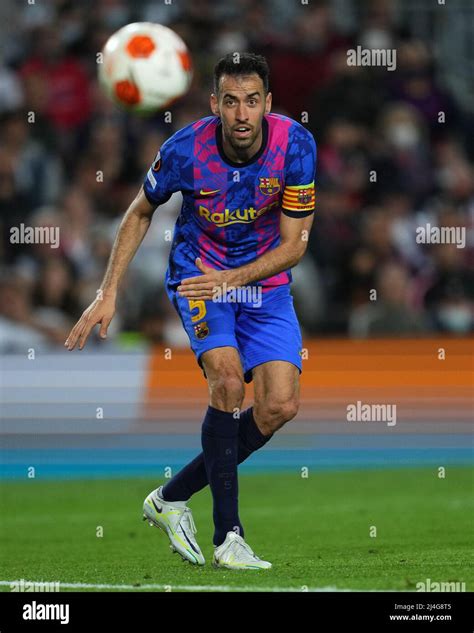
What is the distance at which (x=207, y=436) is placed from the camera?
767 centimetres

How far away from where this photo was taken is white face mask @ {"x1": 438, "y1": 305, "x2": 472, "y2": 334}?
14.8m

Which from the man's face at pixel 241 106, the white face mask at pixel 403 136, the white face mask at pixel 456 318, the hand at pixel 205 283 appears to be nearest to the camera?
the hand at pixel 205 283

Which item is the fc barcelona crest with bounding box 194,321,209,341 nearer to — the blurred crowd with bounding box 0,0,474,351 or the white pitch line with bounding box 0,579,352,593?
the white pitch line with bounding box 0,579,352,593

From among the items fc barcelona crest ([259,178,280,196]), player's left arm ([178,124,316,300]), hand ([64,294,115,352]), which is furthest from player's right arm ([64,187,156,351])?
fc barcelona crest ([259,178,280,196])

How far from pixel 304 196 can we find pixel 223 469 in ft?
4.83

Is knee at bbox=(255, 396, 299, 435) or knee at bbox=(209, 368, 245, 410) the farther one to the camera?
knee at bbox=(255, 396, 299, 435)

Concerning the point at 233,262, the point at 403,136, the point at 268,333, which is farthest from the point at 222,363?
the point at 403,136

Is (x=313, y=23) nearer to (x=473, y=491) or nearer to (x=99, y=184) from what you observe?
(x=99, y=184)

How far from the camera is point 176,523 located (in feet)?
26.3

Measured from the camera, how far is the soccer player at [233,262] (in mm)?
7508

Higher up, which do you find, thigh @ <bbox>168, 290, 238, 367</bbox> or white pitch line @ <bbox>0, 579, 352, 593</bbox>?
thigh @ <bbox>168, 290, 238, 367</bbox>

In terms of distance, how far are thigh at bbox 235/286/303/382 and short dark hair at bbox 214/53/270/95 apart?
1169mm

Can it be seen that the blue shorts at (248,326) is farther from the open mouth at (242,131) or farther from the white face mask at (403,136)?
the white face mask at (403,136)

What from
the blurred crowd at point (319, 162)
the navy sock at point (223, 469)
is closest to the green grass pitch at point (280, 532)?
the navy sock at point (223, 469)
